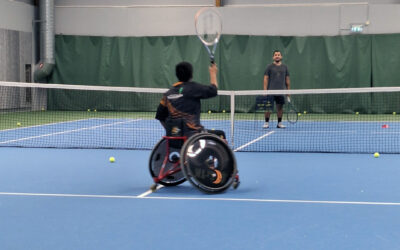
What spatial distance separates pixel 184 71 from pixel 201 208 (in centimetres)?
130

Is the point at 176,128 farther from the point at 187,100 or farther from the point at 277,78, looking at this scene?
the point at 277,78

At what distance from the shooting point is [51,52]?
16688 millimetres

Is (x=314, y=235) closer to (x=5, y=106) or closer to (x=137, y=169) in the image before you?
(x=137, y=169)

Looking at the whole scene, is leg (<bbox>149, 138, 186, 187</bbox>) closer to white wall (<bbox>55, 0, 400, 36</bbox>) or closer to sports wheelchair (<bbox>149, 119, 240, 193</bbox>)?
sports wheelchair (<bbox>149, 119, 240, 193</bbox>)

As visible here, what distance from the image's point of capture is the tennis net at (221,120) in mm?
8781

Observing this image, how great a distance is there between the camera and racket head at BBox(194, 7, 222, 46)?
20.8ft

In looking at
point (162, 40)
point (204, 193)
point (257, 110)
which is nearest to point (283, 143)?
point (204, 193)

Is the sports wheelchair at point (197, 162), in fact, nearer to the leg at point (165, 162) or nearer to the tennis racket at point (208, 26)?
the leg at point (165, 162)

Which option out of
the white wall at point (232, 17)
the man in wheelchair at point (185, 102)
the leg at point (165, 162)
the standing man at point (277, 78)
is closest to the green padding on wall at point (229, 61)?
the white wall at point (232, 17)

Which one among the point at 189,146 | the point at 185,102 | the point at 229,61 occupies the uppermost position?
the point at 229,61

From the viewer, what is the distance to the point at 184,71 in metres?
5.28

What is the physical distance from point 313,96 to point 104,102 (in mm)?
5610

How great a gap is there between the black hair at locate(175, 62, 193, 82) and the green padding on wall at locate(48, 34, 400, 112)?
11.0m

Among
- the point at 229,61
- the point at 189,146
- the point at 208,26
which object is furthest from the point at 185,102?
the point at 229,61
